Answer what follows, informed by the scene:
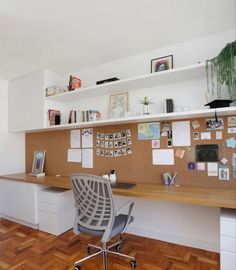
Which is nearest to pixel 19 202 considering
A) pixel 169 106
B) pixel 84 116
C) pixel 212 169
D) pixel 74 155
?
pixel 74 155

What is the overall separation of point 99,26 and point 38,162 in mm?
2476

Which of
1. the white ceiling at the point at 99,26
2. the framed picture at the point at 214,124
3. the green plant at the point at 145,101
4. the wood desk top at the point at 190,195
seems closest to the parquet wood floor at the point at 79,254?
the wood desk top at the point at 190,195

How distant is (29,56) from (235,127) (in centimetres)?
269

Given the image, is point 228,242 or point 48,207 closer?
point 228,242

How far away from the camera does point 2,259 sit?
205 centimetres

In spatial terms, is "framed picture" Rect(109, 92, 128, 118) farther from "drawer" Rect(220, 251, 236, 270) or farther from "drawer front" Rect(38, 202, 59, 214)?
"drawer" Rect(220, 251, 236, 270)

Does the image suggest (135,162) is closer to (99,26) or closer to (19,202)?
(99,26)

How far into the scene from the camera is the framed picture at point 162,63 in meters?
2.32

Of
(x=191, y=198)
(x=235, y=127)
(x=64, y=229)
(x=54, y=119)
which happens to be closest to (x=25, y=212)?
(x=64, y=229)

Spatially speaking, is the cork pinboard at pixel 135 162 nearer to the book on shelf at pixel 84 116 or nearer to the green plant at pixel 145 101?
the book on shelf at pixel 84 116

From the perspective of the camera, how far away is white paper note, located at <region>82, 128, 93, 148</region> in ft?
9.49

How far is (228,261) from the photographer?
59.1 inches

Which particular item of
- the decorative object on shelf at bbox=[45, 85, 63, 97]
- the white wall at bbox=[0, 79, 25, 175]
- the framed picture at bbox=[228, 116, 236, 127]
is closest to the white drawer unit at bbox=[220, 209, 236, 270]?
the framed picture at bbox=[228, 116, 236, 127]

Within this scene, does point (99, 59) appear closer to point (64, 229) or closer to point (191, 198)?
point (191, 198)
